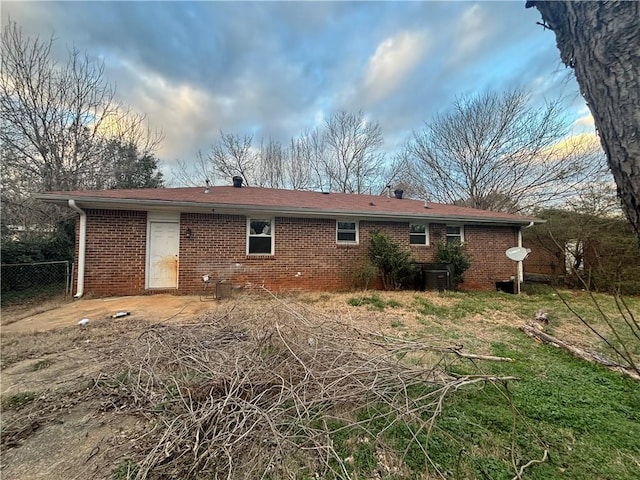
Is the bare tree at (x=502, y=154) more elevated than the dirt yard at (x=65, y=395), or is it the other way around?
the bare tree at (x=502, y=154)

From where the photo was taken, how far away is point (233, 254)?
27.8 ft

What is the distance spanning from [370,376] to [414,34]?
8691mm

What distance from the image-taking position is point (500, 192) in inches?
692

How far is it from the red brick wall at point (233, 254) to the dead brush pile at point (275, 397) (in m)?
5.35

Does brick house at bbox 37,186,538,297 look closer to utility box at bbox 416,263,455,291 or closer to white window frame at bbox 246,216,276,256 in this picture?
white window frame at bbox 246,216,276,256

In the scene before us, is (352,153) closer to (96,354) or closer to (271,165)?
(271,165)

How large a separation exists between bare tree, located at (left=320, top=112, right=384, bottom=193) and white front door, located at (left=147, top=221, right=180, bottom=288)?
14716 mm

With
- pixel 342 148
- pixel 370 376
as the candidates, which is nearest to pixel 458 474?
pixel 370 376

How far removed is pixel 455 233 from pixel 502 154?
32.9 ft

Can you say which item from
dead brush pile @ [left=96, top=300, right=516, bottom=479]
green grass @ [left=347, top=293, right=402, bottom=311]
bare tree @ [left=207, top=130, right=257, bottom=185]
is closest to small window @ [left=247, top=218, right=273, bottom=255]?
green grass @ [left=347, top=293, right=402, bottom=311]

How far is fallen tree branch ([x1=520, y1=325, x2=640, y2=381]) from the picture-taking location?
129 inches

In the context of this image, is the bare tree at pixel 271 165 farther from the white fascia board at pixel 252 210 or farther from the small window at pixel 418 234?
the small window at pixel 418 234

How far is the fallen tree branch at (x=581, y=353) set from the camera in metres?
3.27

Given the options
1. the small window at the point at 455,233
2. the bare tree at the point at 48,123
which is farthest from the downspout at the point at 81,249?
the small window at the point at 455,233
